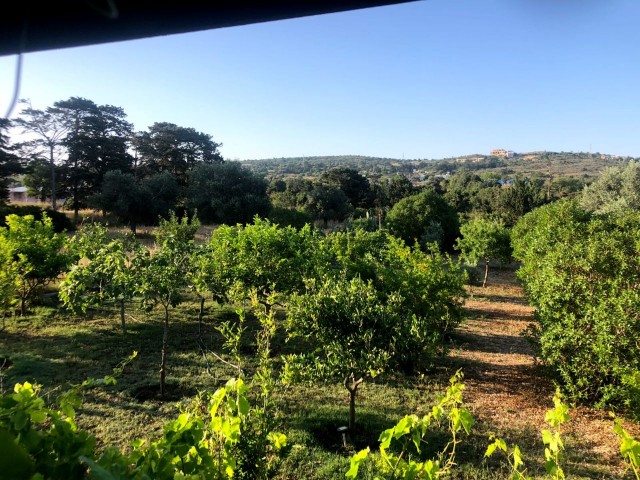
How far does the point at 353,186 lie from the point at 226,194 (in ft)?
85.0

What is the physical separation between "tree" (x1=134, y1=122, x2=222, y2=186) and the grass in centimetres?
3107

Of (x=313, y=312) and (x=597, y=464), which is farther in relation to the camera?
(x=313, y=312)

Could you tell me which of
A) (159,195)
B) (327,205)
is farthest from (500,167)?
(159,195)

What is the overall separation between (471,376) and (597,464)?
3.00 meters

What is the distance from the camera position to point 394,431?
1506 millimetres

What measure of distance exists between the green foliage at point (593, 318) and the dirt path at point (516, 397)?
535mm

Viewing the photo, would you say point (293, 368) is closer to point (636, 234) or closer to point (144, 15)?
point (144, 15)

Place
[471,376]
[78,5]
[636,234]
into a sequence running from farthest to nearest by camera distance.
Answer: [636,234]
[471,376]
[78,5]

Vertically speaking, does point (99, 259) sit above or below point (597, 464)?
above

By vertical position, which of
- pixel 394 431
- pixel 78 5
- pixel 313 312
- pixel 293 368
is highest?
pixel 78 5

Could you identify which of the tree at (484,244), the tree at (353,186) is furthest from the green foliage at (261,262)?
the tree at (353,186)

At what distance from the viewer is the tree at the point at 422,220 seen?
90.4 feet

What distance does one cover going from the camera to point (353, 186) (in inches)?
2064

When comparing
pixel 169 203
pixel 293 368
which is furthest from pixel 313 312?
pixel 169 203
